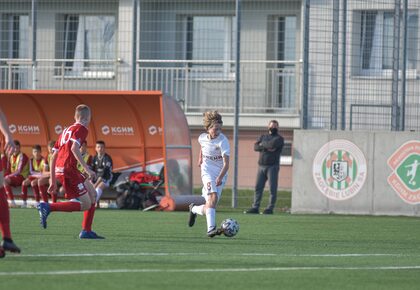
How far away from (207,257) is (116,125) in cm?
1541

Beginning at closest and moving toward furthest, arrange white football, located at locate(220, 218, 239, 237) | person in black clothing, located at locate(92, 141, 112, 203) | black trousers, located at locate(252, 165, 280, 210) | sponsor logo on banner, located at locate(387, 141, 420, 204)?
1. white football, located at locate(220, 218, 239, 237)
2. sponsor logo on banner, located at locate(387, 141, 420, 204)
3. black trousers, located at locate(252, 165, 280, 210)
4. person in black clothing, located at locate(92, 141, 112, 203)

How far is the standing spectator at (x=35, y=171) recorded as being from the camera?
84.7ft

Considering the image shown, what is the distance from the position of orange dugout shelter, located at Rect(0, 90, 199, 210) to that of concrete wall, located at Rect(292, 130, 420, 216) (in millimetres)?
2660

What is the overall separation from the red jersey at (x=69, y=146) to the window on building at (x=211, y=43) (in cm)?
1560

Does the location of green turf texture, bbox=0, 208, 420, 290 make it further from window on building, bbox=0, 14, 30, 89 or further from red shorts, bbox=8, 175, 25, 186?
window on building, bbox=0, 14, 30, 89

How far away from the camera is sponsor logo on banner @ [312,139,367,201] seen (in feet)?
79.0

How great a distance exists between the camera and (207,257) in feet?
37.7

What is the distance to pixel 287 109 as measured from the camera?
3005 centimetres

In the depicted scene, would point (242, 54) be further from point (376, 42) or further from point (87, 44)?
point (376, 42)

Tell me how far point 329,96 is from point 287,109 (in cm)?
526

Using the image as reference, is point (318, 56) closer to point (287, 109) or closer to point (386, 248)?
point (287, 109)

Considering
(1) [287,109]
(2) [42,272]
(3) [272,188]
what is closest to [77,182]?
(2) [42,272]

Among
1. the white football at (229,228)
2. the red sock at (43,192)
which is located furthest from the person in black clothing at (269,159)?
the white football at (229,228)

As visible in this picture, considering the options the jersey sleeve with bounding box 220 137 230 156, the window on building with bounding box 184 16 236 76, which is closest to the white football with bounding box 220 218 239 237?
the jersey sleeve with bounding box 220 137 230 156
